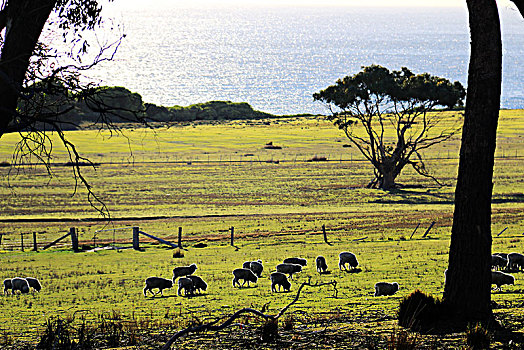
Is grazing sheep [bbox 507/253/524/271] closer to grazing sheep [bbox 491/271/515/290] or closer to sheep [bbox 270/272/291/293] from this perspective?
grazing sheep [bbox 491/271/515/290]

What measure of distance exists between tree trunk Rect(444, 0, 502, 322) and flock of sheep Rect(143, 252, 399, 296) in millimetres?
4893

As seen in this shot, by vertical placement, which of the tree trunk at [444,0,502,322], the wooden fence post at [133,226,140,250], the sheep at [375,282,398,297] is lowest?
the wooden fence post at [133,226,140,250]

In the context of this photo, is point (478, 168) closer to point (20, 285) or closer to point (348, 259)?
point (348, 259)

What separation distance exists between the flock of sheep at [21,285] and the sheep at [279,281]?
20.9ft

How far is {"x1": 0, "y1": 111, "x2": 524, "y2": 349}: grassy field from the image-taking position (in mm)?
13844

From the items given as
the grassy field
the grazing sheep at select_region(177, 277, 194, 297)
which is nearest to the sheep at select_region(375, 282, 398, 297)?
the grassy field

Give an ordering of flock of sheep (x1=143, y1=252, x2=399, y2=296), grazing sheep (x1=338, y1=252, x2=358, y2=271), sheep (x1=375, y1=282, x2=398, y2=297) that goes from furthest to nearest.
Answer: grazing sheep (x1=338, y1=252, x2=358, y2=271)
flock of sheep (x1=143, y1=252, x2=399, y2=296)
sheep (x1=375, y1=282, x2=398, y2=297)

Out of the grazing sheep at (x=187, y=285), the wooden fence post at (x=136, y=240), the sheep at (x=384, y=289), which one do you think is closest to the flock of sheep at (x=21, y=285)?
the grazing sheep at (x=187, y=285)

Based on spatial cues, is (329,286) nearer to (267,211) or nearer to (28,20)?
(28,20)

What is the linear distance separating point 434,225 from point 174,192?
20.9 m

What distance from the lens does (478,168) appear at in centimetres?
986

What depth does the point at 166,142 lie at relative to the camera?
92062 mm

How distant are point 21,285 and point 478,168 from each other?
1265cm

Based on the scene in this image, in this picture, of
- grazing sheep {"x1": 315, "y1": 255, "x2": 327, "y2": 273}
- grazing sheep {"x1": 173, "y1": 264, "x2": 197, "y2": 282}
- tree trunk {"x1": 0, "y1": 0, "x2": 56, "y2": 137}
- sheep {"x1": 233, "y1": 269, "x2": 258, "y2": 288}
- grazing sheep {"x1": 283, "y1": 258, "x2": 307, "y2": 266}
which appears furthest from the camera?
grazing sheep {"x1": 283, "y1": 258, "x2": 307, "y2": 266}
